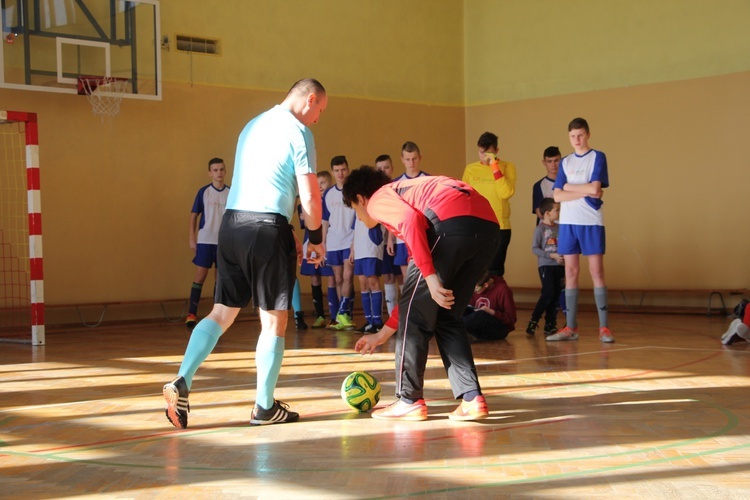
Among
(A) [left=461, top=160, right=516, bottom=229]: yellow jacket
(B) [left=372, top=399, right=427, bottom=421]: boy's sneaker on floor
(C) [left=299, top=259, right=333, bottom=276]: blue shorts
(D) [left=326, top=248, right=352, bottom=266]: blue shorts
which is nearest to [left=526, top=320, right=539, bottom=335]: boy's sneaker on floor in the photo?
(A) [left=461, top=160, right=516, bottom=229]: yellow jacket

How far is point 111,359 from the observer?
7.36 metres

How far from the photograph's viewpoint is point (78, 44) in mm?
9742

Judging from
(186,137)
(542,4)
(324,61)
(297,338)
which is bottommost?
(297,338)

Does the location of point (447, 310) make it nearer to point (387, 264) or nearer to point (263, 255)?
point (263, 255)

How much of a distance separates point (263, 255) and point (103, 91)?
6598 millimetres

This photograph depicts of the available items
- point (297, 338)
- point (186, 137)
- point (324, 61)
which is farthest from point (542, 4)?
point (297, 338)

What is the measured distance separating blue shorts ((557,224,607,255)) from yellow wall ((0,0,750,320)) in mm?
3846

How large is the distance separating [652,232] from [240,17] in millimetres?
6117

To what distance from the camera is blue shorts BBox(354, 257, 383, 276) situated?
9.12m

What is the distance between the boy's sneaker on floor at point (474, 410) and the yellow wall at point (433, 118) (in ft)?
22.9

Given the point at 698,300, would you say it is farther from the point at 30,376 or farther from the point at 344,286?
the point at 30,376

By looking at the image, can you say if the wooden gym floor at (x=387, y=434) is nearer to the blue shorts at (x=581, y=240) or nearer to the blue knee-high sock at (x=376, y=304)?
the blue shorts at (x=581, y=240)

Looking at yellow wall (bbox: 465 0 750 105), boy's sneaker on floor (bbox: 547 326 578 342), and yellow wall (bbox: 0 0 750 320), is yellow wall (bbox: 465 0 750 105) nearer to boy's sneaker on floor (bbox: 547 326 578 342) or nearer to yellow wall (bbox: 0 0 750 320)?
yellow wall (bbox: 0 0 750 320)

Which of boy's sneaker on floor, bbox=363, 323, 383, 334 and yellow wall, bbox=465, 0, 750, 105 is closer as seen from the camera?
boy's sneaker on floor, bbox=363, 323, 383, 334
